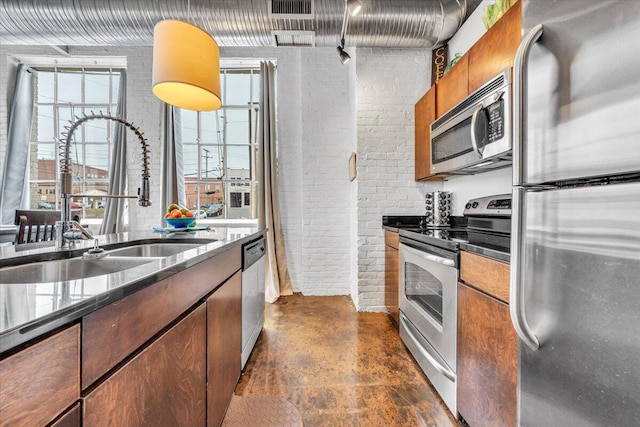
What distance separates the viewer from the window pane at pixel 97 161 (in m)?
4.07

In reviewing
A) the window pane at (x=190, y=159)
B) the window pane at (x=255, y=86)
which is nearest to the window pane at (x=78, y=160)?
the window pane at (x=190, y=159)

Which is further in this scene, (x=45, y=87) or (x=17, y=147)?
(x=45, y=87)

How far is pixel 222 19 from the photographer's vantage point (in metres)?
2.49

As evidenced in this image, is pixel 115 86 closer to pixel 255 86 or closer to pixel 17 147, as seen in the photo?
pixel 17 147

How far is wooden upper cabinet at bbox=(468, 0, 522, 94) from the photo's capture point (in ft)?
4.71

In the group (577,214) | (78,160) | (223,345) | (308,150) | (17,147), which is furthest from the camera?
(78,160)

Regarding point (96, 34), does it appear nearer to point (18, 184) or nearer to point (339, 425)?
point (18, 184)

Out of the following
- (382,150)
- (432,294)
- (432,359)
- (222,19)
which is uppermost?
(222,19)

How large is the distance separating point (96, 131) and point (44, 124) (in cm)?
74

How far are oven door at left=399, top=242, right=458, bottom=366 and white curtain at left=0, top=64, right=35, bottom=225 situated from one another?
16.3 feet

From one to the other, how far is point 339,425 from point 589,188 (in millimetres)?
1482

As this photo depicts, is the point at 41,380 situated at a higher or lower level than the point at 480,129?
lower

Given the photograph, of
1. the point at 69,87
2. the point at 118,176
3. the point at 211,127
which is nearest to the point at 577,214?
the point at 211,127

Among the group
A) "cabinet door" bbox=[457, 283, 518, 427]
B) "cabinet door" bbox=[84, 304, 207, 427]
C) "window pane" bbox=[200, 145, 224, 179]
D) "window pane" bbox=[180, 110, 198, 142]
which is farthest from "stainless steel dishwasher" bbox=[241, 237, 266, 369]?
"window pane" bbox=[180, 110, 198, 142]
